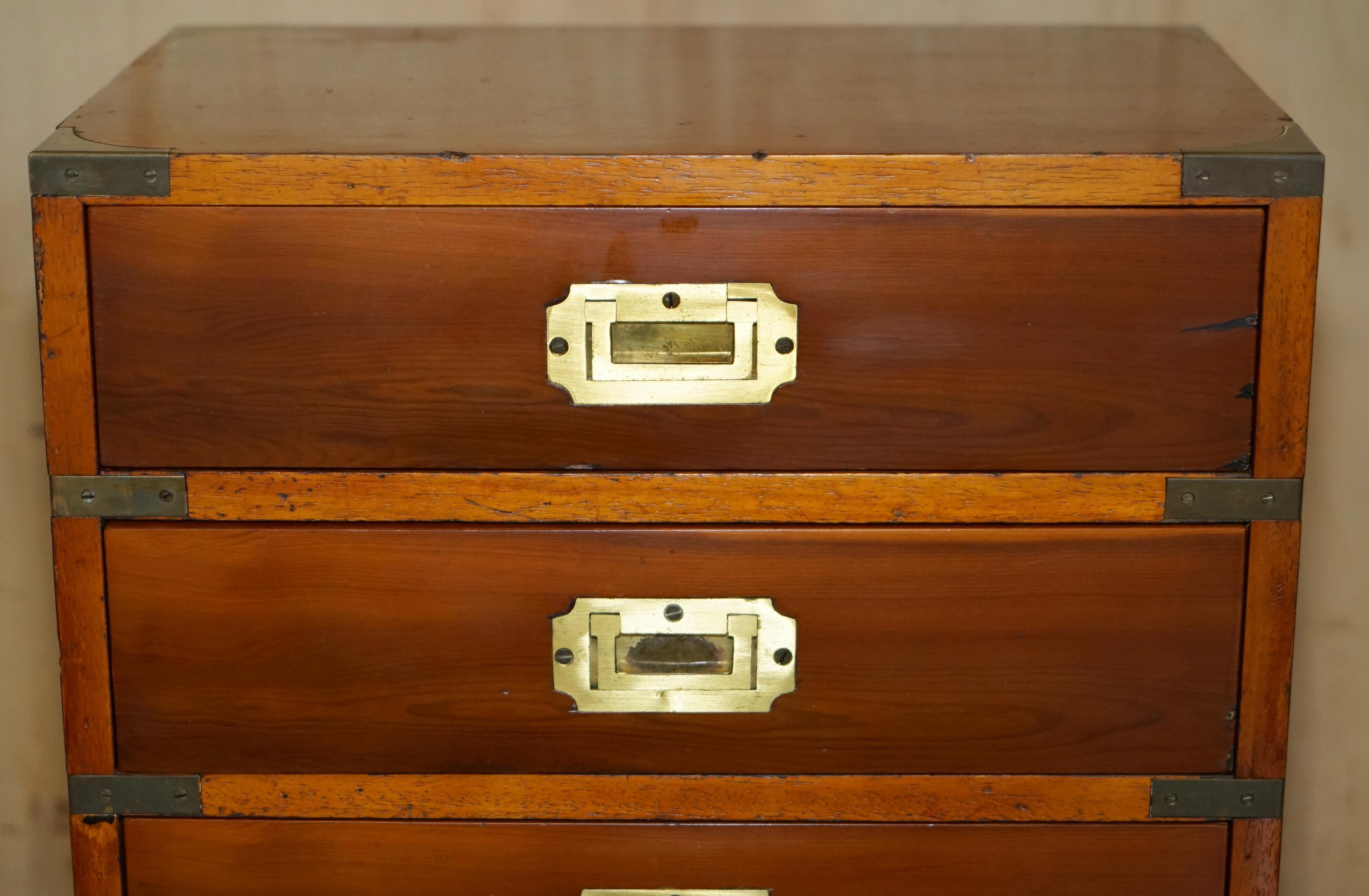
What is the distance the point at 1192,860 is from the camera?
3.44ft

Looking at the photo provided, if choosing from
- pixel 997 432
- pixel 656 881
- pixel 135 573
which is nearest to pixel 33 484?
pixel 135 573

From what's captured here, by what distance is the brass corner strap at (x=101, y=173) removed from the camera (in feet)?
3.11

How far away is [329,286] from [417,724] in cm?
34

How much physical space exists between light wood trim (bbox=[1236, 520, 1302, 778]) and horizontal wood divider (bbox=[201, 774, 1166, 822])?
0.32ft

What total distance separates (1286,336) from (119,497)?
865 millimetres

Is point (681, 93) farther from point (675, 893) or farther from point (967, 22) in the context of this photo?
point (675, 893)

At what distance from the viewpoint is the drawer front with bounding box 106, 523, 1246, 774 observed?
1.01 m

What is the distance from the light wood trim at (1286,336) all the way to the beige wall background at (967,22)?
0.59 metres

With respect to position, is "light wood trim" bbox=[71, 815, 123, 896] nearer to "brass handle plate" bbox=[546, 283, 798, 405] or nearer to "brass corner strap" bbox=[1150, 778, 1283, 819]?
"brass handle plate" bbox=[546, 283, 798, 405]

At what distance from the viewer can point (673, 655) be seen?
40.8 inches

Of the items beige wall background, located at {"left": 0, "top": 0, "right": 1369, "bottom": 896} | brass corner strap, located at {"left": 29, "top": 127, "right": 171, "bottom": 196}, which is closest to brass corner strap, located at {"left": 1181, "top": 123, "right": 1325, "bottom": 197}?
beige wall background, located at {"left": 0, "top": 0, "right": 1369, "bottom": 896}

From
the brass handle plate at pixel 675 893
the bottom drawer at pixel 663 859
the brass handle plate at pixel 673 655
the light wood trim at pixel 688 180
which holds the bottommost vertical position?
the brass handle plate at pixel 675 893

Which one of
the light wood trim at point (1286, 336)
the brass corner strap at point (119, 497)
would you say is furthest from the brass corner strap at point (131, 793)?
the light wood trim at point (1286, 336)

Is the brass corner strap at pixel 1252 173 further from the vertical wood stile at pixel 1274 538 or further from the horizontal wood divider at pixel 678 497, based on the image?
the horizontal wood divider at pixel 678 497
